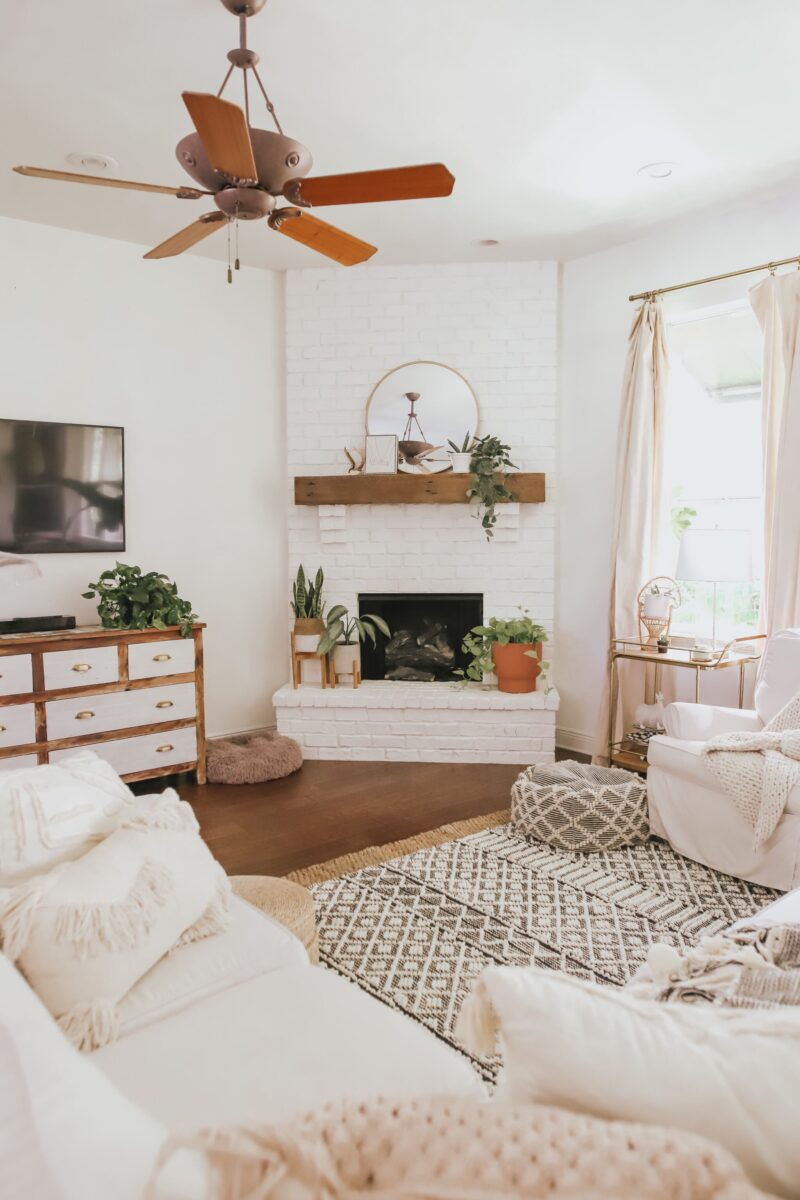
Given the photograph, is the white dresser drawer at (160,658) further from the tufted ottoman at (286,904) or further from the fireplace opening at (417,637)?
the tufted ottoman at (286,904)

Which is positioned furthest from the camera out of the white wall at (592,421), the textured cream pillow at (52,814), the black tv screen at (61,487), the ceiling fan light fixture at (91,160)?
the white wall at (592,421)

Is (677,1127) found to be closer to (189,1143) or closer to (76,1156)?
(189,1143)

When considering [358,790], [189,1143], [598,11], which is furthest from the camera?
[358,790]

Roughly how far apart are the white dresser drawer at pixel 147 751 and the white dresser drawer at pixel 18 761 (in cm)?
8

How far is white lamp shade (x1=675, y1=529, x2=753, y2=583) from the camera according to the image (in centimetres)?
359

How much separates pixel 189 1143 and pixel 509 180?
380 cm

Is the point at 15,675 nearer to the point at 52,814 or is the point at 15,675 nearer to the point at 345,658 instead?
the point at 345,658

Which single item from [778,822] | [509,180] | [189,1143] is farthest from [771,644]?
[189,1143]

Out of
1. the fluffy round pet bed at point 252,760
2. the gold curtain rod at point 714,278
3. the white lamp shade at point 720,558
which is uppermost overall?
→ the gold curtain rod at point 714,278

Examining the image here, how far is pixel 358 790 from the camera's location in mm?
4016

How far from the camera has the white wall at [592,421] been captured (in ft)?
14.0

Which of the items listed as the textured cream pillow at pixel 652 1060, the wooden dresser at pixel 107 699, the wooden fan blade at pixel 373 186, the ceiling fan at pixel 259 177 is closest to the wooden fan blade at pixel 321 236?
the ceiling fan at pixel 259 177

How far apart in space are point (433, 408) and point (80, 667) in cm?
245

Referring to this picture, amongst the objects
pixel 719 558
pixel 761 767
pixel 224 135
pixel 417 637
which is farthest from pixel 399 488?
pixel 224 135
